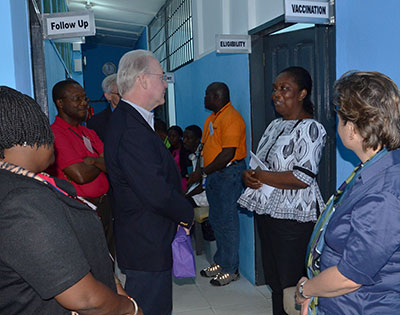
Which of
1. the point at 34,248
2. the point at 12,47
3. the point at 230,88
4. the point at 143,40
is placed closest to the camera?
the point at 34,248

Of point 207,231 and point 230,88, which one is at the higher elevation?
point 230,88

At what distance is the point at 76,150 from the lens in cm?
272

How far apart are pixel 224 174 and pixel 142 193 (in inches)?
78.1

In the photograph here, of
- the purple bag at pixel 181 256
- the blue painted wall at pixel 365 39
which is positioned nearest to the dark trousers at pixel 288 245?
the blue painted wall at pixel 365 39

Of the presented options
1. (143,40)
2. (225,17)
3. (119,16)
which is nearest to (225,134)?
(225,17)

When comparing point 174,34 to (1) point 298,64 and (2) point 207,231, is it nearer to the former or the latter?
(2) point 207,231

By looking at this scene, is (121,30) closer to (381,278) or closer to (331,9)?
(331,9)

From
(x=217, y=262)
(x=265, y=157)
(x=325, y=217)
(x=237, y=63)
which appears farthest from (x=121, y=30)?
(x=325, y=217)

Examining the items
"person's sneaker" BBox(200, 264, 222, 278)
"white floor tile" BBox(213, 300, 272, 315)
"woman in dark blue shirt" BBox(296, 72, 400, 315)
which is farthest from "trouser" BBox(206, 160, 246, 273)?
"woman in dark blue shirt" BBox(296, 72, 400, 315)

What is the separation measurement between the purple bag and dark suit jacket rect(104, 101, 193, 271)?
67 mm

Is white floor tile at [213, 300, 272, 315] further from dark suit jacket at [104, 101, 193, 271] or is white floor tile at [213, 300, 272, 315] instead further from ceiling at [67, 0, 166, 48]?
ceiling at [67, 0, 166, 48]

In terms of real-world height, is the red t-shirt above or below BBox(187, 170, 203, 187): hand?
above

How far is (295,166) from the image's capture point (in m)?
2.33

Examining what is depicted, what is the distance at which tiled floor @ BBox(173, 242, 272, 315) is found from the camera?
3.29 metres
